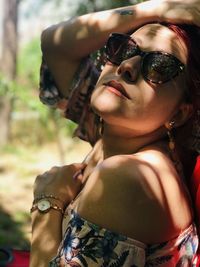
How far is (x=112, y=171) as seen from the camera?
1.49m

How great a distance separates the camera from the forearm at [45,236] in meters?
1.74

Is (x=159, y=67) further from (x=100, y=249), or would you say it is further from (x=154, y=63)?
(x=100, y=249)

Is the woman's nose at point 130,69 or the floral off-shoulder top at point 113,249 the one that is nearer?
the floral off-shoulder top at point 113,249

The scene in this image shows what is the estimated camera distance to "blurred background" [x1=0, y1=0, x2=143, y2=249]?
6.19m

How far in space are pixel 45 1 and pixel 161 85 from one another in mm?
9720

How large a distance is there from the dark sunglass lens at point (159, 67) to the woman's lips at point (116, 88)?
0.28 ft

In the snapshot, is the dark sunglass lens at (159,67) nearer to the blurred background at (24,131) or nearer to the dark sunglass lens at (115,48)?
the dark sunglass lens at (115,48)

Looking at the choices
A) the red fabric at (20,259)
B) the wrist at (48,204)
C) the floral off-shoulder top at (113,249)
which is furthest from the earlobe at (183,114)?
the red fabric at (20,259)

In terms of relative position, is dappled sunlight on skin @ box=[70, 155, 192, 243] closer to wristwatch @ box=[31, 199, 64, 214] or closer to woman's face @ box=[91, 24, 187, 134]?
woman's face @ box=[91, 24, 187, 134]

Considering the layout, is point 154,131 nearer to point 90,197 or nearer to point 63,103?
point 90,197

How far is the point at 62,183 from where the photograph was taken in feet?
6.35

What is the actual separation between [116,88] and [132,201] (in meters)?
0.40

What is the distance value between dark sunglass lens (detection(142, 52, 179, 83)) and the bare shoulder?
0.94ft

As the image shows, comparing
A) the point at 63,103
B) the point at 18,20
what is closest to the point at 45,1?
the point at 18,20
